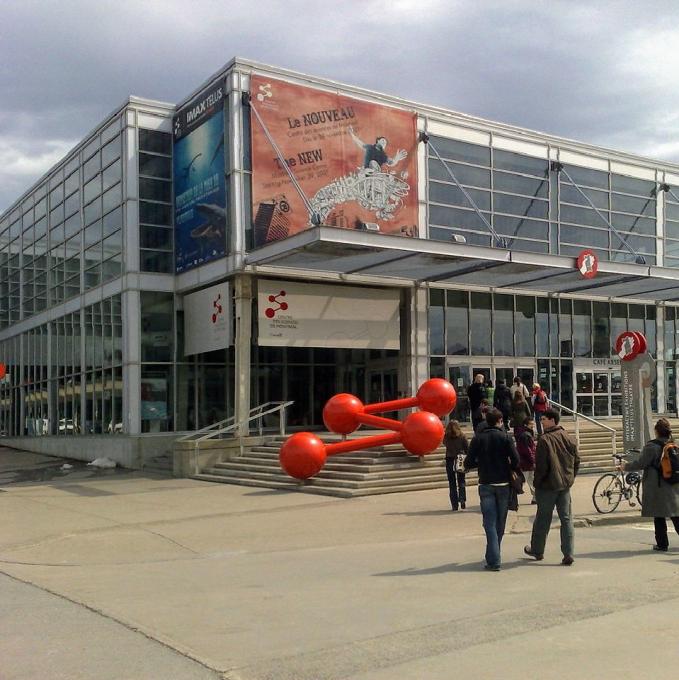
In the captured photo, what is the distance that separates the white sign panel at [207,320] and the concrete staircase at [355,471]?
11.1ft

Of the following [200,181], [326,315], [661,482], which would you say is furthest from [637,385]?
[200,181]

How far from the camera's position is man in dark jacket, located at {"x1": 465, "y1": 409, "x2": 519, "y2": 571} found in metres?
8.99

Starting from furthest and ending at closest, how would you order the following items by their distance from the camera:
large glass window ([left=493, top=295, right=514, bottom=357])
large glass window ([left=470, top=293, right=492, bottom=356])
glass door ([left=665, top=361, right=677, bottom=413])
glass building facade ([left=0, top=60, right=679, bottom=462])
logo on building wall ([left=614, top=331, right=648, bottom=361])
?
glass door ([left=665, top=361, right=677, bottom=413]) < large glass window ([left=493, top=295, right=514, bottom=357]) < large glass window ([left=470, top=293, right=492, bottom=356]) < glass building facade ([left=0, top=60, right=679, bottom=462]) < logo on building wall ([left=614, top=331, right=648, bottom=361])

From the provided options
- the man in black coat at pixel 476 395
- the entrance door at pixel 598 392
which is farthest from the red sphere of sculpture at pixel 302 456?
the entrance door at pixel 598 392

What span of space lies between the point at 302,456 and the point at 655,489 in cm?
838

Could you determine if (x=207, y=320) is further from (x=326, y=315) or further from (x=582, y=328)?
(x=582, y=328)

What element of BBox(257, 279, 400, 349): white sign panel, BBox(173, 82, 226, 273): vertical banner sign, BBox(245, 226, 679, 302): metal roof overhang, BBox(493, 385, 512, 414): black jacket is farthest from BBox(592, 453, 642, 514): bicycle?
BBox(173, 82, 226, 273): vertical banner sign

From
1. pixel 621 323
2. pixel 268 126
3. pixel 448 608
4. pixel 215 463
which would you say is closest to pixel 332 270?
pixel 268 126

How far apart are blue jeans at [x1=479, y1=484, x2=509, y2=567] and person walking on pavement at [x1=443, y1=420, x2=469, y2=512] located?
4.75m

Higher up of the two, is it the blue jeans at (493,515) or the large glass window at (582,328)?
the large glass window at (582,328)

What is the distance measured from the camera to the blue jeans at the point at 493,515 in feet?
29.3

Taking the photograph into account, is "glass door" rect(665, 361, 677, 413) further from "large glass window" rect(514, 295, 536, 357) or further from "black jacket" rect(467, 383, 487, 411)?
"black jacket" rect(467, 383, 487, 411)

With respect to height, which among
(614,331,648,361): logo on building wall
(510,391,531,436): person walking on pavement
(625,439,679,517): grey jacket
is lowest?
(625,439,679,517): grey jacket

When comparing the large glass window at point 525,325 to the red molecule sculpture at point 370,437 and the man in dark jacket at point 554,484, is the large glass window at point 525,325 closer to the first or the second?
the red molecule sculpture at point 370,437
